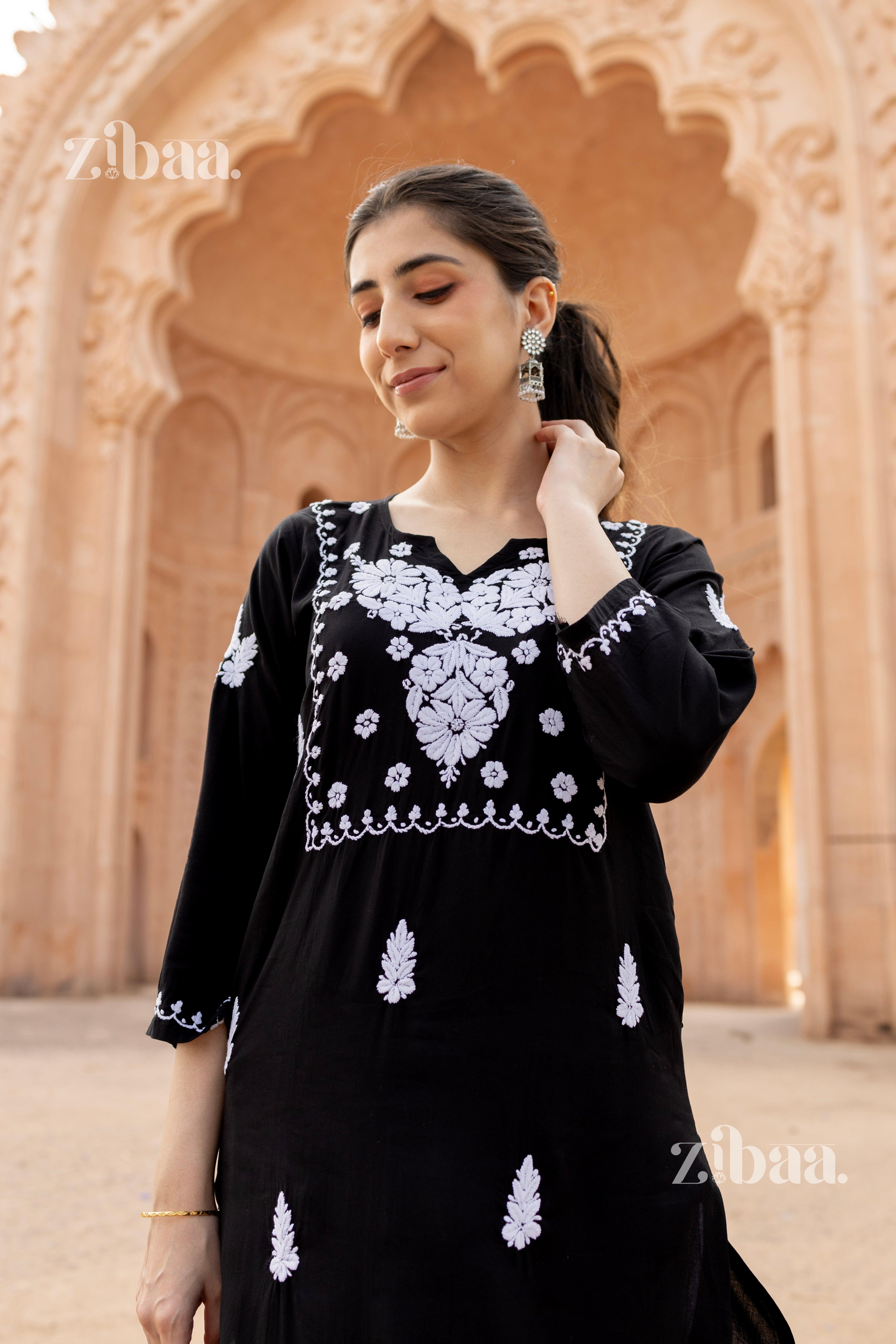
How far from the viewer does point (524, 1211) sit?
943mm

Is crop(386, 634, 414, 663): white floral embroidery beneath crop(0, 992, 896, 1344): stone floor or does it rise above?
above

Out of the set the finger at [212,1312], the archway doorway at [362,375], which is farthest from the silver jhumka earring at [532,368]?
the archway doorway at [362,375]

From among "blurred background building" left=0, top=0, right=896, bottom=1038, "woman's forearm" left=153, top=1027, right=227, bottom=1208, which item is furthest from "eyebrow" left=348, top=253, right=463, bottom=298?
"blurred background building" left=0, top=0, right=896, bottom=1038

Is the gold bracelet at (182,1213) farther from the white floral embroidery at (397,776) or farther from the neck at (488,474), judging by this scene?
the neck at (488,474)

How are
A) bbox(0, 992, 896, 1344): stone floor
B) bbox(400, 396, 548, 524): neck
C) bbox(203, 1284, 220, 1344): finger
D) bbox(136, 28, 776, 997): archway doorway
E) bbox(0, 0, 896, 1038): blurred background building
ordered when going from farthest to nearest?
bbox(136, 28, 776, 997): archway doorway → bbox(0, 0, 896, 1038): blurred background building → bbox(0, 992, 896, 1344): stone floor → bbox(400, 396, 548, 524): neck → bbox(203, 1284, 220, 1344): finger

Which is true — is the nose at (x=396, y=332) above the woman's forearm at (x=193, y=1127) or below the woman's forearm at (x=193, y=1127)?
above

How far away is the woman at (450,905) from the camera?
950mm

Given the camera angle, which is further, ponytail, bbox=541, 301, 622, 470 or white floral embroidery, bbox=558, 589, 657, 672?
ponytail, bbox=541, 301, 622, 470

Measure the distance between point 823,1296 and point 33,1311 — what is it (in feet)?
6.05

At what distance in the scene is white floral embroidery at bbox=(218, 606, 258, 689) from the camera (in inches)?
48.7

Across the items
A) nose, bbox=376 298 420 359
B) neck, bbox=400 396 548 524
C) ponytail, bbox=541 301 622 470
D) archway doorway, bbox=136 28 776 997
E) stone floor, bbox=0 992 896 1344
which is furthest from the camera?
archway doorway, bbox=136 28 776 997

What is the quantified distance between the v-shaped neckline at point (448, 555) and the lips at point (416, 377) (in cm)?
12

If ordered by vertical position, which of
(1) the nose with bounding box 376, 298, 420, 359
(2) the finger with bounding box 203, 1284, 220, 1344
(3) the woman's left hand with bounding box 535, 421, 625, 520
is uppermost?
(1) the nose with bounding box 376, 298, 420, 359

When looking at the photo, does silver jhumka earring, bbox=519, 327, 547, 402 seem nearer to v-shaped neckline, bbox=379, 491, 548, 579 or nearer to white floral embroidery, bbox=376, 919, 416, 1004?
v-shaped neckline, bbox=379, 491, 548, 579
